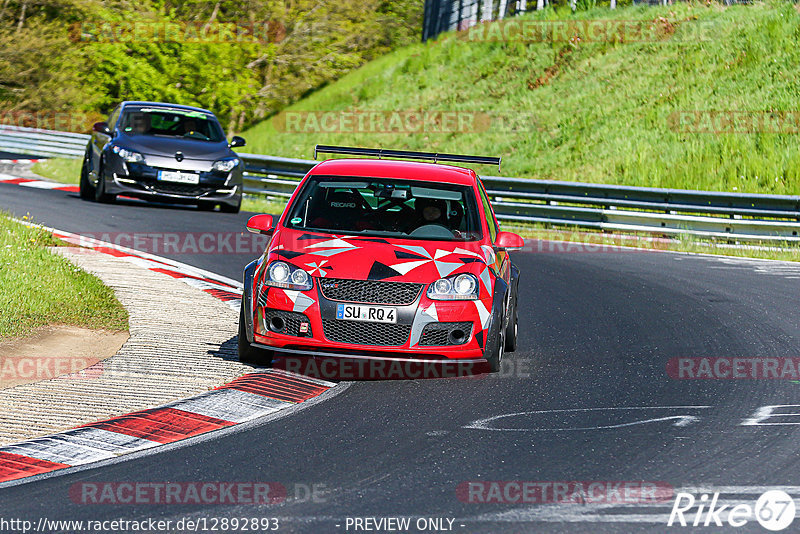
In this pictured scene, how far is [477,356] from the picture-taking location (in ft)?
26.0

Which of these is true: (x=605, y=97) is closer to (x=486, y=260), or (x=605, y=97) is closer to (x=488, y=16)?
(x=488, y=16)

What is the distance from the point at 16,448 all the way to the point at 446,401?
268cm

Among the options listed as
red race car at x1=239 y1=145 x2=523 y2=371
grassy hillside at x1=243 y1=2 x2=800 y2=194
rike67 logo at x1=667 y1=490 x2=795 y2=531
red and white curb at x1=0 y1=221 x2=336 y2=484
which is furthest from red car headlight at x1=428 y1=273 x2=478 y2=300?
grassy hillside at x1=243 y1=2 x2=800 y2=194

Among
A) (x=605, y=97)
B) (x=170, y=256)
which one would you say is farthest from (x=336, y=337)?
(x=605, y=97)

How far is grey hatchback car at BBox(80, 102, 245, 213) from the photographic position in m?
17.8

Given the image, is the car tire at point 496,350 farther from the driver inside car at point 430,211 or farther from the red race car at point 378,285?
the driver inside car at point 430,211

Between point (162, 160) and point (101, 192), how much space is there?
4.89 feet

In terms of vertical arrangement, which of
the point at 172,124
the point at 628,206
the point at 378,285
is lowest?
the point at 378,285

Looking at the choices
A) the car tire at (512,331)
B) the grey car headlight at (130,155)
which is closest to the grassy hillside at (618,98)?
the grey car headlight at (130,155)

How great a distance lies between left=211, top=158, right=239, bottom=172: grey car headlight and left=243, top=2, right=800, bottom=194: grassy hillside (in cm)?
1152

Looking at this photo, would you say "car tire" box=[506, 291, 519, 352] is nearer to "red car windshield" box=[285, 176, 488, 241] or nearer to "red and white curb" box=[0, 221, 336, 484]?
"red car windshield" box=[285, 176, 488, 241]

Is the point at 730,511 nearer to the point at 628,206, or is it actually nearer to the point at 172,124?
the point at 628,206

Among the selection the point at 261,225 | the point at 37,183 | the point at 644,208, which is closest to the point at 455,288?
the point at 261,225

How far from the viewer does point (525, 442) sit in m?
6.28
